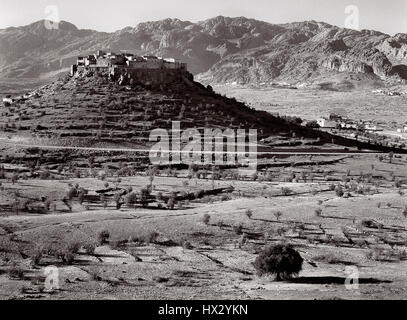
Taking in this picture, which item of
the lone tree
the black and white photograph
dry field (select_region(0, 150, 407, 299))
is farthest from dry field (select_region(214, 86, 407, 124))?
the lone tree

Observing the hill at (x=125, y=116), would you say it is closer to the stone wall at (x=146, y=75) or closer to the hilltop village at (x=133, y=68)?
the stone wall at (x=146, y=75)

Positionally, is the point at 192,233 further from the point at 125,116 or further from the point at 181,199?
the point at 125,116

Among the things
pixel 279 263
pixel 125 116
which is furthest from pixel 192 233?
pixel 125 116

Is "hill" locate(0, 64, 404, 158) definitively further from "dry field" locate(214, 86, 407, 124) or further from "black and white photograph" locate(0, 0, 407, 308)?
"dry field" locate(214, 86, 407, 124)

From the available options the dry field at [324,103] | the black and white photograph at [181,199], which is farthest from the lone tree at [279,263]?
the dry field at [324,103]
